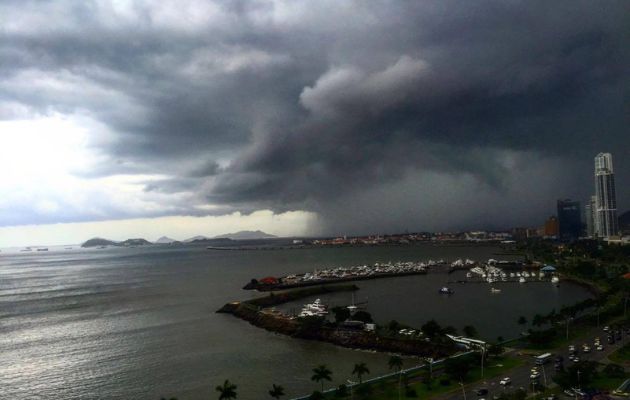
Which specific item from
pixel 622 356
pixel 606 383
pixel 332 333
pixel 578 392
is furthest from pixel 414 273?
pixel 578 392

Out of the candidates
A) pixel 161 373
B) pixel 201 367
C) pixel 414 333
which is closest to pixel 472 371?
pixel 414 333

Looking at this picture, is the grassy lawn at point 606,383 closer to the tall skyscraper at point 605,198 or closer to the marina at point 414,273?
the marina at point 414,273

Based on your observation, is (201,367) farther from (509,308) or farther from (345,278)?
(345,278)

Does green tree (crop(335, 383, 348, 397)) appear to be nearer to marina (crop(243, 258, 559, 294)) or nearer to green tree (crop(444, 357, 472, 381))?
green tree (crop(444, 357, 472, 381))

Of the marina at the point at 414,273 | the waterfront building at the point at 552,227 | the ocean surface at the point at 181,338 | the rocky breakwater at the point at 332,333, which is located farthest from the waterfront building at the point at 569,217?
the rocky breakwater at the point at 332,333

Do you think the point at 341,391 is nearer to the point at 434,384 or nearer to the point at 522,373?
the point at 434,384

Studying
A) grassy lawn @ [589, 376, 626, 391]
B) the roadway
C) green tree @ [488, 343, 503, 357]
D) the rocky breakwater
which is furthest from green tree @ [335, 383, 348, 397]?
grassy lawn @ [589, 376, 626, 391]
